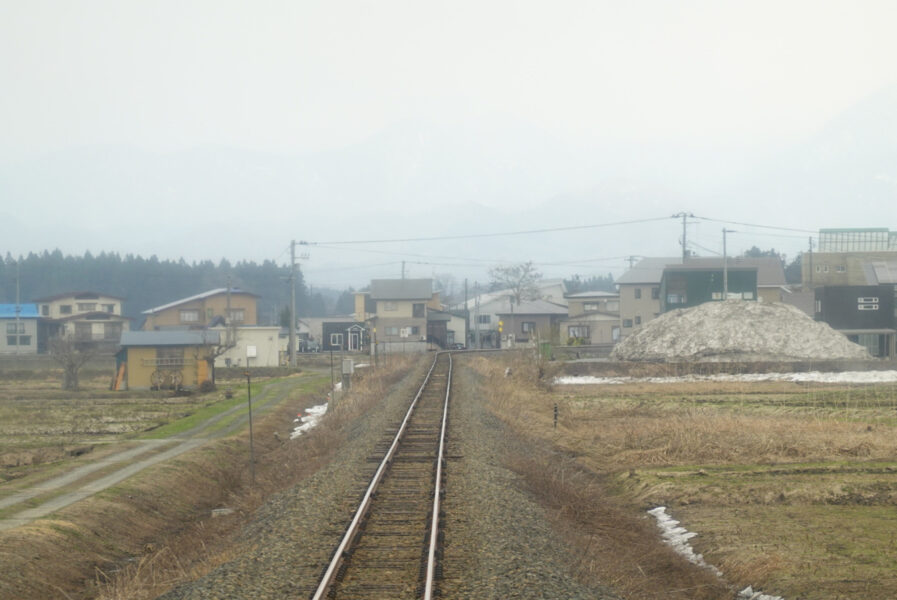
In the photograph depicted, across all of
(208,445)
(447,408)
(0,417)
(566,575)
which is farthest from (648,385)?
(566,575)

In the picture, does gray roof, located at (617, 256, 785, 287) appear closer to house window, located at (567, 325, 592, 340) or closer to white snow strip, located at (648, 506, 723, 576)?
house window, located at (567, 325, 592, 340)

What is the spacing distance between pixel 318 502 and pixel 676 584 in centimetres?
555

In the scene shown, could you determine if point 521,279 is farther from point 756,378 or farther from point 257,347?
point 756,378

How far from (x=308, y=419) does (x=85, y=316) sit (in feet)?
185

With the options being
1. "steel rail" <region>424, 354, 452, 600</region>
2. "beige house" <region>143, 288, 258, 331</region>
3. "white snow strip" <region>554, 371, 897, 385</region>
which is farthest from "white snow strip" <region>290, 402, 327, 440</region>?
"beige house" <region>143, 288, 258, 331</region>

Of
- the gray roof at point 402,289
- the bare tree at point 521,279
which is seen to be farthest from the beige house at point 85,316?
the bare tree at point 521,279

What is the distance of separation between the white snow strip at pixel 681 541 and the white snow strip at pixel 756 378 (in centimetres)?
2981

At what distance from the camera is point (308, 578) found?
30.5 ft

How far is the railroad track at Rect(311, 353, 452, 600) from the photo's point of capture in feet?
29.4

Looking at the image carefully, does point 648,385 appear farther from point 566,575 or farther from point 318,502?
point 566,575

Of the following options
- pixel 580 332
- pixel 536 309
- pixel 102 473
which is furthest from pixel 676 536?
pixel 536 309

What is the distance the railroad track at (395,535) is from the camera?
353 inches

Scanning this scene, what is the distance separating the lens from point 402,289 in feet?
268

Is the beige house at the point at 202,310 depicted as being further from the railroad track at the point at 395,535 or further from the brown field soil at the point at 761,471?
the railroad track at the point at 395,535
